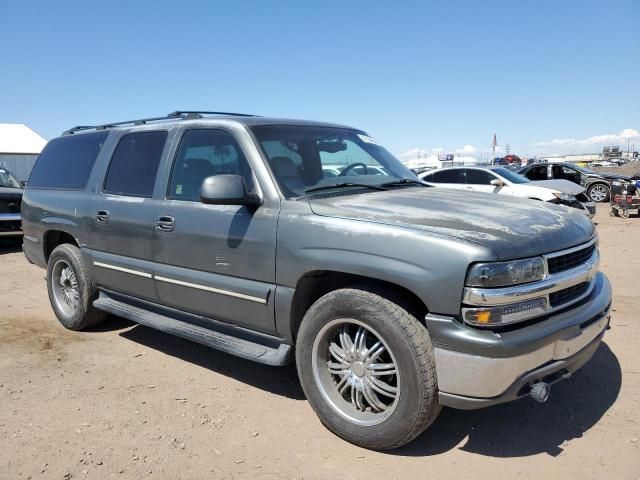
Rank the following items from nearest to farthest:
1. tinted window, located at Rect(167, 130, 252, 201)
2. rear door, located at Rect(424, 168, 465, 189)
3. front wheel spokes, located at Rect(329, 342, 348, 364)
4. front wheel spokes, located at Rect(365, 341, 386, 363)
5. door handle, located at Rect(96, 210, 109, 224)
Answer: front wheel spokes, located at Rect(365, 341, 386, 363) → front wheel spokes, located at Rect(329, 342, 348, 364) → tinted window, located at Rect(167, 130, 252, 201) → door handle, located at Rect(96, 210, 109, 224) → rear door, located at Rect(424, 168, 465, 189)

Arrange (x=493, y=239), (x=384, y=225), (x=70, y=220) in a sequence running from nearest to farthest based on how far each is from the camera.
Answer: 1. (x=493, y=239)
2. (x=384, y=225)
3. (x=70, y=220)

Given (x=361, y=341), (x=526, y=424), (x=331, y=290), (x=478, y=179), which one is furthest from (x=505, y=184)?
(x=361, y=341)

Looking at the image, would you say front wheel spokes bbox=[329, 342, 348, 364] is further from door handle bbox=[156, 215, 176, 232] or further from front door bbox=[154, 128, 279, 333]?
door handle bbox=[156, 215, 176, 232]

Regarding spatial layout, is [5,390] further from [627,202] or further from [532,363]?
[627,202]

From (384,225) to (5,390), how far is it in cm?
313

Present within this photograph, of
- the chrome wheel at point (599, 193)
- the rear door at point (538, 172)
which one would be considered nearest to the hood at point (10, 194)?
the rear door at point (538, 172)

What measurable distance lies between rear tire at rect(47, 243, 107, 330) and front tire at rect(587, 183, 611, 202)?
18.9m

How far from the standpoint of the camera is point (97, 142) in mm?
4852

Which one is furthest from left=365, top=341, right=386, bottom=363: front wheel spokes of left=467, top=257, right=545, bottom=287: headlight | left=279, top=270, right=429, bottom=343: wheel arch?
left=467, top=257, right=545, bottom=287: headlight

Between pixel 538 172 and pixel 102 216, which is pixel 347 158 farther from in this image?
pixel 538 172

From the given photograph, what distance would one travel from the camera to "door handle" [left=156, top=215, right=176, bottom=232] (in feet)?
12.3

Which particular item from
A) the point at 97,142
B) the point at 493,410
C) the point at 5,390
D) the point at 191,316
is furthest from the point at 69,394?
the point at 493,410

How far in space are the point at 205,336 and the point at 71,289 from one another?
2305 millimetres

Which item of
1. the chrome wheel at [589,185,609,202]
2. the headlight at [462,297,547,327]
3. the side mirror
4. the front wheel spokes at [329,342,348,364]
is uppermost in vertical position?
the side mirror
